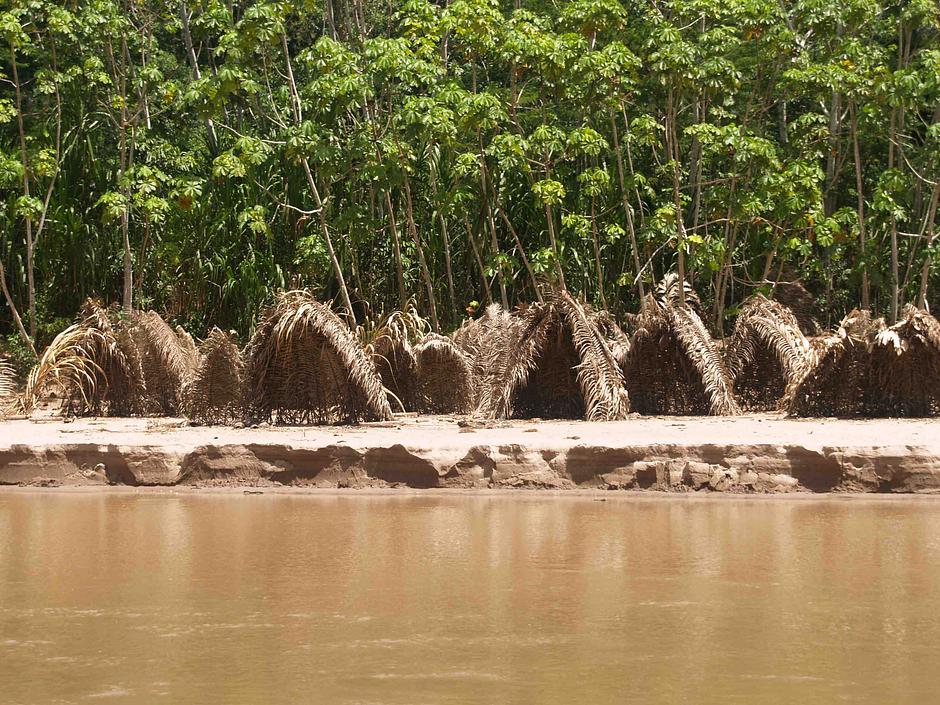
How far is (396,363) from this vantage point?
1177 cm

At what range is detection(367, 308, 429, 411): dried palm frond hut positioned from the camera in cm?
1159

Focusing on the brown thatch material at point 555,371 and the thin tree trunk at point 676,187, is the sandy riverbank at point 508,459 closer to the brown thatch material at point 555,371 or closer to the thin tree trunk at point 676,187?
the brown thatch material at point 555,371

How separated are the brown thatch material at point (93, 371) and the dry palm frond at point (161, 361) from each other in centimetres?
9

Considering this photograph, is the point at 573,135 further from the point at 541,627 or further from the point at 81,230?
the point at 541,627

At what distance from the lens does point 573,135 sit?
43.2 feet

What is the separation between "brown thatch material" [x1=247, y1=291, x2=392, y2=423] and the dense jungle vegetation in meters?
A: 3.15

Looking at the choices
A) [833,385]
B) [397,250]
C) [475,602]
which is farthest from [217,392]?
[475,602]

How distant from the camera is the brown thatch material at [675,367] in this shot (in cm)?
1070

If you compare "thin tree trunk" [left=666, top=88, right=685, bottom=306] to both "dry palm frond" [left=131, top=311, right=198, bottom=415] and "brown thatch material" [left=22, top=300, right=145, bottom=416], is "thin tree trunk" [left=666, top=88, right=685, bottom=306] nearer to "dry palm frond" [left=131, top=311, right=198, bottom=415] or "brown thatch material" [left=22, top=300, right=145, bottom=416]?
"dry palm frond" [left=131, top=311, right=198, bottom=415]

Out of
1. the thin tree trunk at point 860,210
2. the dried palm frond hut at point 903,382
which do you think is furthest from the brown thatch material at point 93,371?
the thin tree trunk at point 860,210

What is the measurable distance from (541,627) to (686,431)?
4.66 m

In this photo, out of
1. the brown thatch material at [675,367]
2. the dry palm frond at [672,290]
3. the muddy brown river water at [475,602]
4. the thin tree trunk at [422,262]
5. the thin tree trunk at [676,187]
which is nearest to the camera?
the muddy brown river water at [475,602]

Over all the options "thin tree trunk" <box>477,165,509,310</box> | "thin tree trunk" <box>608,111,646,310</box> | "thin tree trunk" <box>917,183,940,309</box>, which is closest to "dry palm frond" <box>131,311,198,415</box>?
"thin tree trunk" <box>477,165,509,310</box>

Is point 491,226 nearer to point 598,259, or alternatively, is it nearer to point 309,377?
point 598,259
